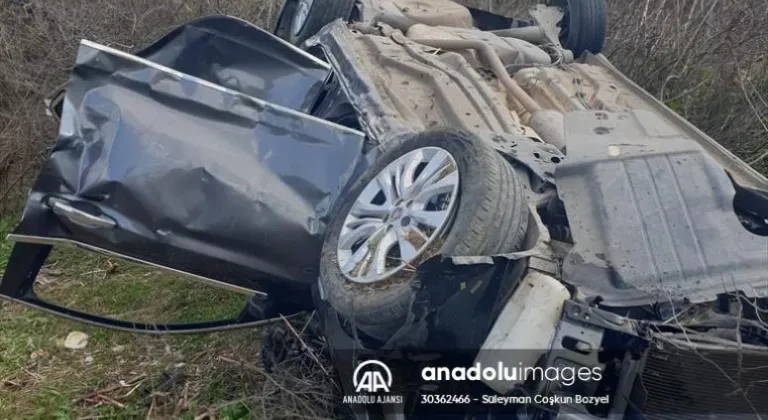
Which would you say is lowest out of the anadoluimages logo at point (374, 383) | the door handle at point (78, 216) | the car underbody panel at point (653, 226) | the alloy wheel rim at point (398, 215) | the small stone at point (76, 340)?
the small stone at point (76, 340)

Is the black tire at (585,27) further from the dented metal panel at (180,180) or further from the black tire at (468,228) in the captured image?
the black tire at (468,228)

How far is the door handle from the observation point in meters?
2.75

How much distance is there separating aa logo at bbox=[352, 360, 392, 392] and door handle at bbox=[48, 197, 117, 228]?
108cm

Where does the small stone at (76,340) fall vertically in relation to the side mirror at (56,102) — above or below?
below

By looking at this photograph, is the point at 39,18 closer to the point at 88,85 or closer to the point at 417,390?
the point at 88,85

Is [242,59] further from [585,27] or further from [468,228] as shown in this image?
[585,27]

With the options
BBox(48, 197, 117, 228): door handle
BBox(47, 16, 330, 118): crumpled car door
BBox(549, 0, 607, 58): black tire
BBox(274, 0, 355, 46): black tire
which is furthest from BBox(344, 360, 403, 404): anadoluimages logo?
BBox(549, 0, 607, 58): black tire

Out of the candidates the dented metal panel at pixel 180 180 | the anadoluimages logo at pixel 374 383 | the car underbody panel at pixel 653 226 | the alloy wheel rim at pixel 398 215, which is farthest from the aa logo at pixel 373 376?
the car underbody panel at pixel 653 226

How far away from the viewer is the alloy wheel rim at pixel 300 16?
469 centimetres

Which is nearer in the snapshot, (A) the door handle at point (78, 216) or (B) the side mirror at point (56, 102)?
(A) the door handle at point (78, 216)

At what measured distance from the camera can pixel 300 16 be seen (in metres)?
4.89

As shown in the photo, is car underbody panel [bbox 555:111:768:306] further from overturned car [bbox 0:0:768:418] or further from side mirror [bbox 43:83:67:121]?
side mirror [bbox 43:83:67:121]

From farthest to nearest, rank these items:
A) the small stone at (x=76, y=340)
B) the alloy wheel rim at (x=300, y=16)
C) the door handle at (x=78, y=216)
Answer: the alloy wheel rim at (x=300, y=16)
the small stone at (x=76, y=340)
the door handle at (x=78, y=216)

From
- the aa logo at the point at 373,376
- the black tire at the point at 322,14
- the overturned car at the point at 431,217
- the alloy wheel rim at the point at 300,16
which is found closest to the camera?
the overturned car at the point at 431,217
